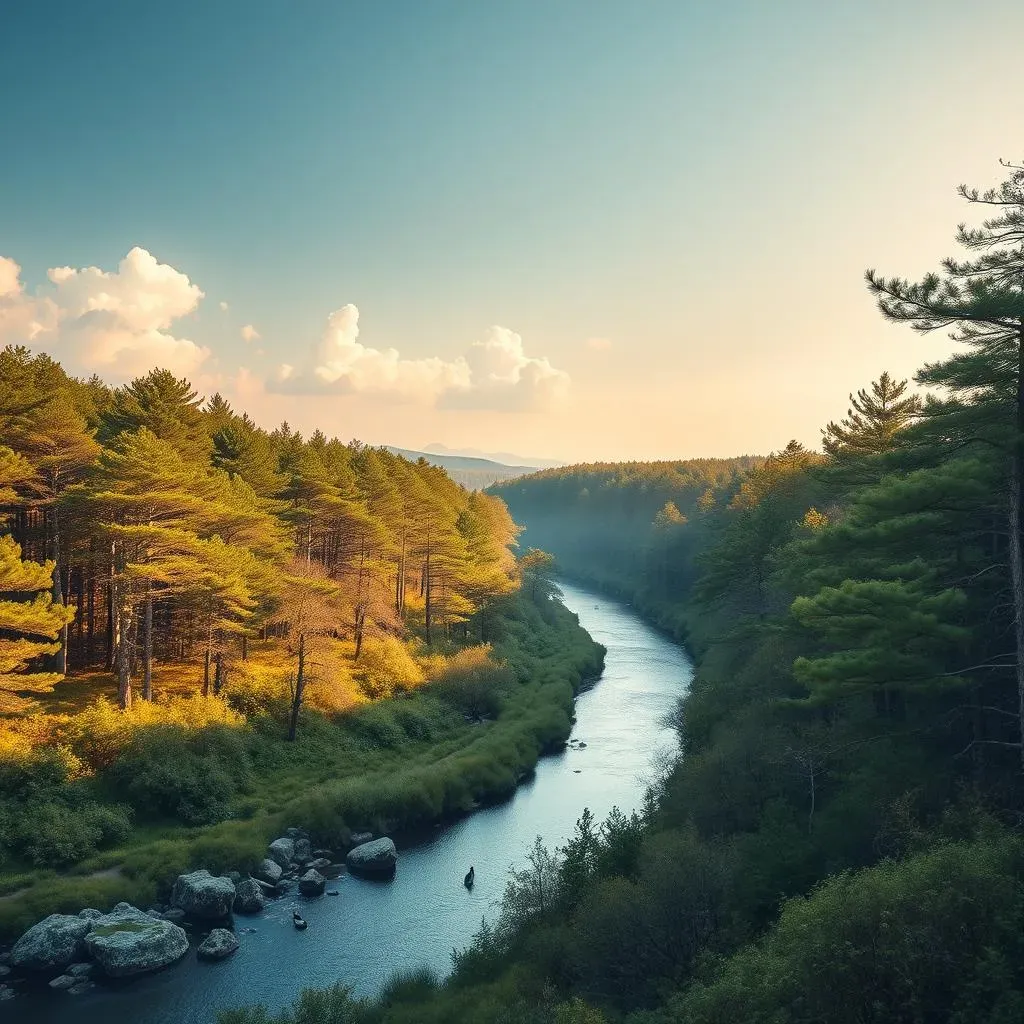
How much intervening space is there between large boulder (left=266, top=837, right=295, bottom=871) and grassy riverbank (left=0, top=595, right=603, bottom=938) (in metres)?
0.51

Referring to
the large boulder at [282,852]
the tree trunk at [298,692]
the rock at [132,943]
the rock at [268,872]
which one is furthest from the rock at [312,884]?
the tree trunk at [298,692]

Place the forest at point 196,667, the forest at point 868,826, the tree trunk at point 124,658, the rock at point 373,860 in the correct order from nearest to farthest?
the forest at point 868,826
the forest at point 196,667
the rock at point 373,860
the tree trunk at point 124,658

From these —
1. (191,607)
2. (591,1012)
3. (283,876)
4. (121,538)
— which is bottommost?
(283,876)

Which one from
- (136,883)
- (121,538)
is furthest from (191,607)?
(136,883)

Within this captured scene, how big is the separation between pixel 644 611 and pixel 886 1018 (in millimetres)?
90176

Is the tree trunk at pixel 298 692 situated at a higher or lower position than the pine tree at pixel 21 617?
lower

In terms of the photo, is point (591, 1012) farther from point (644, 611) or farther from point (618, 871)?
point (644, 611)

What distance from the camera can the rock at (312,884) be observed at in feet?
94.6

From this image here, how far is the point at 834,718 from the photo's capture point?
26828mm

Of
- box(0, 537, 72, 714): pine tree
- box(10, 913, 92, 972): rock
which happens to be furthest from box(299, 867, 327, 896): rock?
box(0, 537, 72, 714): pine tree

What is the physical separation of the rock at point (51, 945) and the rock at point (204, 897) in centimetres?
317

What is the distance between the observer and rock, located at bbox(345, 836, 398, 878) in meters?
30.9

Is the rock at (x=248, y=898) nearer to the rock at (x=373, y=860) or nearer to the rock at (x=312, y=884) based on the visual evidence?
the rock at (x=312, y=884)

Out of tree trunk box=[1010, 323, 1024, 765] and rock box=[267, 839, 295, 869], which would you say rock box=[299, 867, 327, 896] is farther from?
tree trunk box=[1010, 323, 1024, 765]
